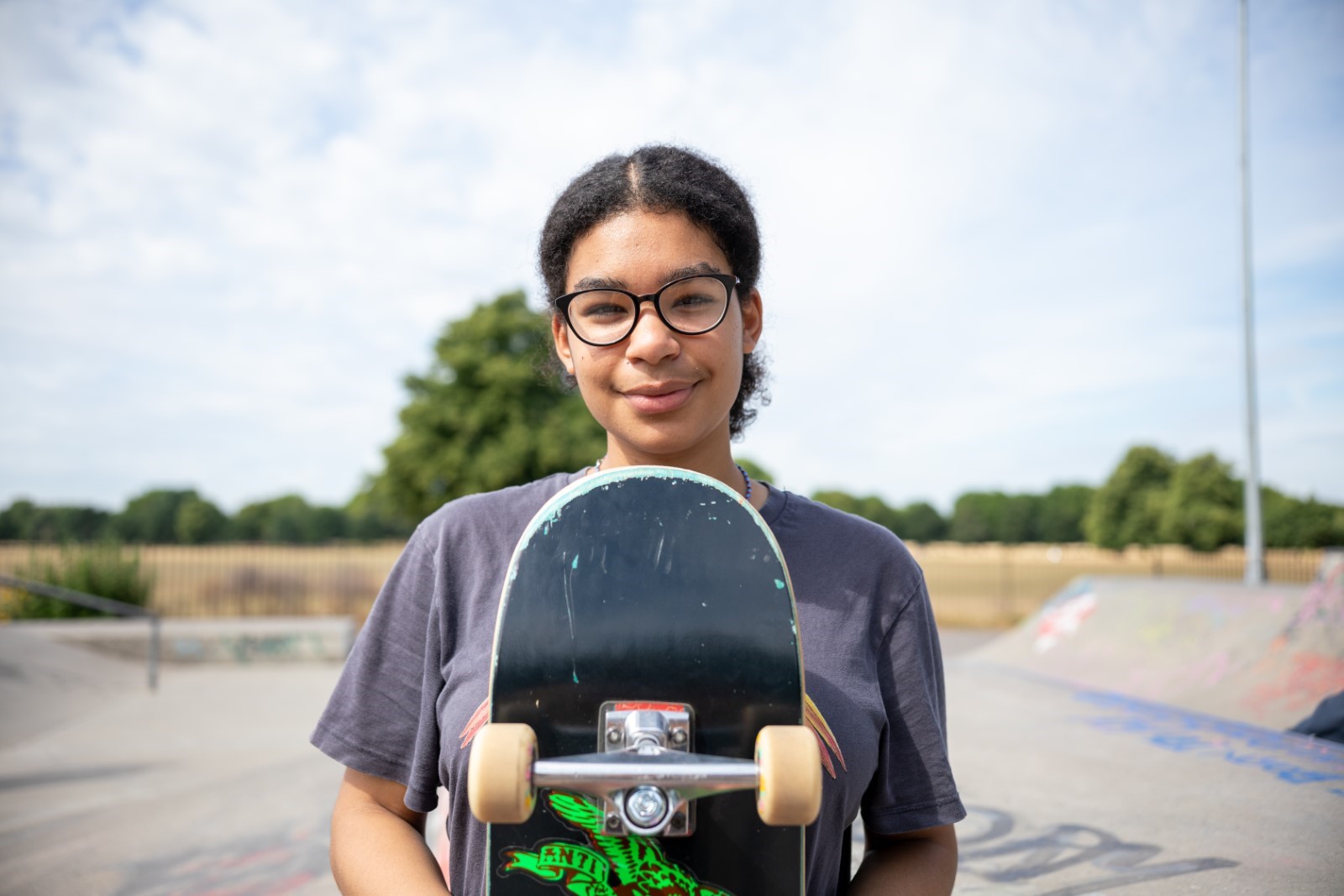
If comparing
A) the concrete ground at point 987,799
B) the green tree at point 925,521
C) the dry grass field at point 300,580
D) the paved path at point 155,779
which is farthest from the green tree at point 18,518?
the green tree at point 925,521

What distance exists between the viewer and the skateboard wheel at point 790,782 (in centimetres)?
103

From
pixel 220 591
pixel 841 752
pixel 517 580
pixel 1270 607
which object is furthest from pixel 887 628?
pixel 220 591

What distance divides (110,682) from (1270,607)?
12560 millimetres

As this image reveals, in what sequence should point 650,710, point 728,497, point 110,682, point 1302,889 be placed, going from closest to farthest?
point 650,710
point 728,497
point 1302,889
point 110,682

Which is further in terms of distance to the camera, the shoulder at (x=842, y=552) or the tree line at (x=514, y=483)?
the tree line at (x=514, y=483)

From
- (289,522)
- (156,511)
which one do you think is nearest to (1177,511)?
(156,511)

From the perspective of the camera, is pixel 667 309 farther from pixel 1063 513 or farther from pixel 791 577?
pixel 1063 513

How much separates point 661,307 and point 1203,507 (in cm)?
4832

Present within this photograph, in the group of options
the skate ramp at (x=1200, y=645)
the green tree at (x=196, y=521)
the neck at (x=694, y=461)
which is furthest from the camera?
the green tree at (x=196, y=521)

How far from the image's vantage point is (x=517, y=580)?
4.27 ft

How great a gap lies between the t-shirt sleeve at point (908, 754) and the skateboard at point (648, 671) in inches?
13.4

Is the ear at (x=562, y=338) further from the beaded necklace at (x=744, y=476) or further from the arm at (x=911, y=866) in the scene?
the arm at (x=911, y=866)

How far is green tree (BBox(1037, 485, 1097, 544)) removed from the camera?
73312 millimetres

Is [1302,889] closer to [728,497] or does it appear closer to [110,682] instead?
[728,497]
